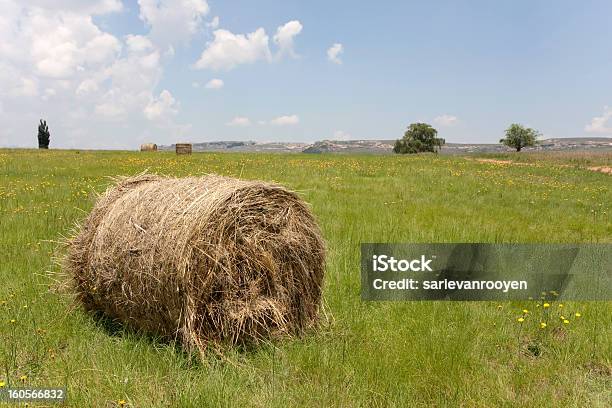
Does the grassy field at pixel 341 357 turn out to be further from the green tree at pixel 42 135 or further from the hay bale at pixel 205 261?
the green tree at pixel 42 135

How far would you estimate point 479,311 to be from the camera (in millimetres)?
5352

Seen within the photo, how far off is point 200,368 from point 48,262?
3.91m

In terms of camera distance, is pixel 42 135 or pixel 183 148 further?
pixel 42 135

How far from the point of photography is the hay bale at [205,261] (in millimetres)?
4043

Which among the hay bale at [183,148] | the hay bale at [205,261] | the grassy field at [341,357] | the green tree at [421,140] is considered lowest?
the grassy field at [341,357]

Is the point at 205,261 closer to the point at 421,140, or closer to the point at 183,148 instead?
the point at 183,148

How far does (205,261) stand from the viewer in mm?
4055

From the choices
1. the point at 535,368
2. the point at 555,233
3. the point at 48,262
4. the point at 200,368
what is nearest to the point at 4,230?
the point at 48,262

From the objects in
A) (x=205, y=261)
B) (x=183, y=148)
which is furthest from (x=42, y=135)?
(x=205, y=261)

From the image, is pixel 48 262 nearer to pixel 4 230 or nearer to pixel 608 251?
pixel 4 230

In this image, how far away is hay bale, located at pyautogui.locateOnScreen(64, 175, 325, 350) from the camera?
13.3 ft

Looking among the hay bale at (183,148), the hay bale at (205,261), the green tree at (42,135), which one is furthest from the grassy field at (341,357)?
the green tree at (42,135)

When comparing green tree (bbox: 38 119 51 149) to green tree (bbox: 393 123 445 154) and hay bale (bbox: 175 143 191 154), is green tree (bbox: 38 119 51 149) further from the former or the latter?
green tree (bbox: 393 123 445 154)

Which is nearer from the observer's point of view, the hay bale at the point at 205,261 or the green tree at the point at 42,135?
the hay bale at the point at 205,261
